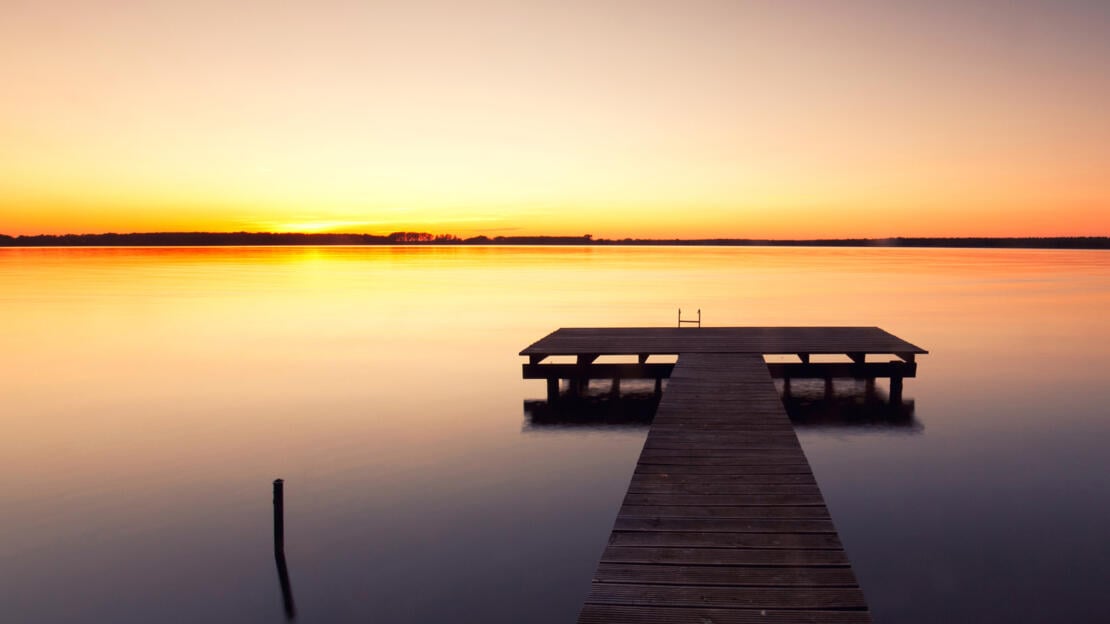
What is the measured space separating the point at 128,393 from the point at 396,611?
17.2m

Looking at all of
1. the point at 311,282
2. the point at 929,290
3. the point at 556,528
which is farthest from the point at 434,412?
the point at 311,282

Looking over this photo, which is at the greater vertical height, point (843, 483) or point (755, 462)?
point (755, 462)

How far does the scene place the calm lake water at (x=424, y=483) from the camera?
9469 millimetres

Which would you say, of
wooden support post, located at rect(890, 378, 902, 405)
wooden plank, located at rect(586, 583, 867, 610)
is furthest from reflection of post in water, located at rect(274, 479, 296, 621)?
wooden support post, located at rect(890, 378, 902, 405)

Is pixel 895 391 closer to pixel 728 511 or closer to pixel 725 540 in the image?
pixel 728 511

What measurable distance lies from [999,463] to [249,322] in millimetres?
37268

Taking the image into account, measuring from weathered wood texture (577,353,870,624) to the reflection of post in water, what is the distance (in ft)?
16.0

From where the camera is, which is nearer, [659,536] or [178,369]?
[659,536]

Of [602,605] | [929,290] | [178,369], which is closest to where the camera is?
[602,605]

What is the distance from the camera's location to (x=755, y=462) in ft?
31.1

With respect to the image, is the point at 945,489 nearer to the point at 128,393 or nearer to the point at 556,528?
the point at 556,528

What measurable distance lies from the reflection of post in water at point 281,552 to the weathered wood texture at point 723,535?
488 centimetres

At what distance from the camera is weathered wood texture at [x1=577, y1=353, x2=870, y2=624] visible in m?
5.97

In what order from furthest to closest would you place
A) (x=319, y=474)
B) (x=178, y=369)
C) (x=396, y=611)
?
(x=178, y=369), (x=319, y=474), (x=396, y=611)
